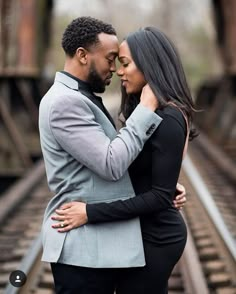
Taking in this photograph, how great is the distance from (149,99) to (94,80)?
198 mm

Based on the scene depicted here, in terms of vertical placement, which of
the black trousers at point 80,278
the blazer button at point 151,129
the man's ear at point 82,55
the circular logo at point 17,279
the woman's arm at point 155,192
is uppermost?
the man's ear at point 82,55

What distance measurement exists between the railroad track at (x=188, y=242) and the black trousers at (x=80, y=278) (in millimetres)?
1057

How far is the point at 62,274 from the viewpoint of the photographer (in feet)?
7.02

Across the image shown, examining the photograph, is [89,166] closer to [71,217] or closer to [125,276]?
[71,217]

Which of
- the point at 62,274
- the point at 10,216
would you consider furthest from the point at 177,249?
the point at 10,216

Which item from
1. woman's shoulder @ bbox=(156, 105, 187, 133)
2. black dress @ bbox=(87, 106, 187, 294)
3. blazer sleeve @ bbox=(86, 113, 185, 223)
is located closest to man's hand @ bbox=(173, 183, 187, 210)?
black dress @ bbox=(87, 106, 187, 294)

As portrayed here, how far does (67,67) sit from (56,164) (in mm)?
335

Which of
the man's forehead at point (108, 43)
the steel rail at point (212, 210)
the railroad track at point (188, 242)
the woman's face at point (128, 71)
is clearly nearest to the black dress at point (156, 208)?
the woman's face at point (128, 71)

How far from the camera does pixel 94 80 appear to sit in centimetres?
221

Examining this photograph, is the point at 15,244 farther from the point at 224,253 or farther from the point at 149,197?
the point at 149,197

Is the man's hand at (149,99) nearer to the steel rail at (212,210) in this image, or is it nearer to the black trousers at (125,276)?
the black trousers at (125,276)

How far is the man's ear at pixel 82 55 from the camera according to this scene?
2166mm

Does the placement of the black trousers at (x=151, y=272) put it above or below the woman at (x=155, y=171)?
below

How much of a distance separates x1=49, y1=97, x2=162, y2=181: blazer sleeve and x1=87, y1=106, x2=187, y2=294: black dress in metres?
0.06
